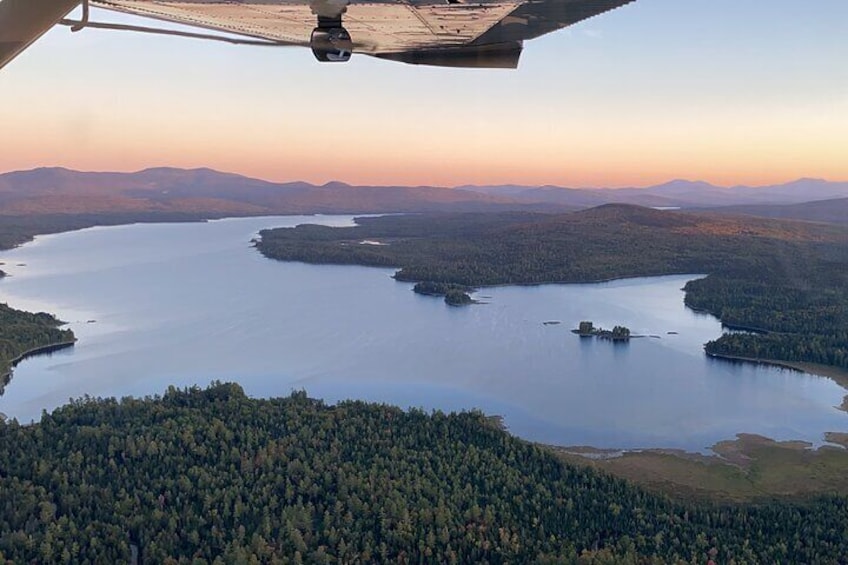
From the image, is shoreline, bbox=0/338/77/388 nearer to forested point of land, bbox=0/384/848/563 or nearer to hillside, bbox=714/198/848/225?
forested point of land, bbox=0/384/848/563

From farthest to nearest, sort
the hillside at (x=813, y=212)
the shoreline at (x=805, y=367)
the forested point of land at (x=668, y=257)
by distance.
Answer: the hillside at (x=813, y=212), the forested point of land at (x=668, y=257), the shoreline at (x=805, y=367)

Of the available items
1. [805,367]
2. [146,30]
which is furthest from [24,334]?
[805,367]

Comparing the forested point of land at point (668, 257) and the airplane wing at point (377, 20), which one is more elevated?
the airplane wing at point (377, 20)

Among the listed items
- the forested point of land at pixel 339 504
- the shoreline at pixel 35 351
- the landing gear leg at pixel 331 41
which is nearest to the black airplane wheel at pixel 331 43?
the landing gear leg at pixel 331 41

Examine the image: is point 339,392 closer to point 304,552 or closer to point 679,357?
point 304,552

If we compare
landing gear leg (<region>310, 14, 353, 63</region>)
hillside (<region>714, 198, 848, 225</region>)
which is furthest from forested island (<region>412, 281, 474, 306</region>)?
hillside (<region>714, 198, 848, 225</region>)

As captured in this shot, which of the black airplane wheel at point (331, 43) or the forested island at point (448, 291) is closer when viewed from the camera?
the black airplane wheel at point (331, 43)

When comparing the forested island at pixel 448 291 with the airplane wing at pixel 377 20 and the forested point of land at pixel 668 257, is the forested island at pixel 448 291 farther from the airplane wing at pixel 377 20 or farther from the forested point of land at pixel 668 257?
the airplane wing at pixel 377 20
